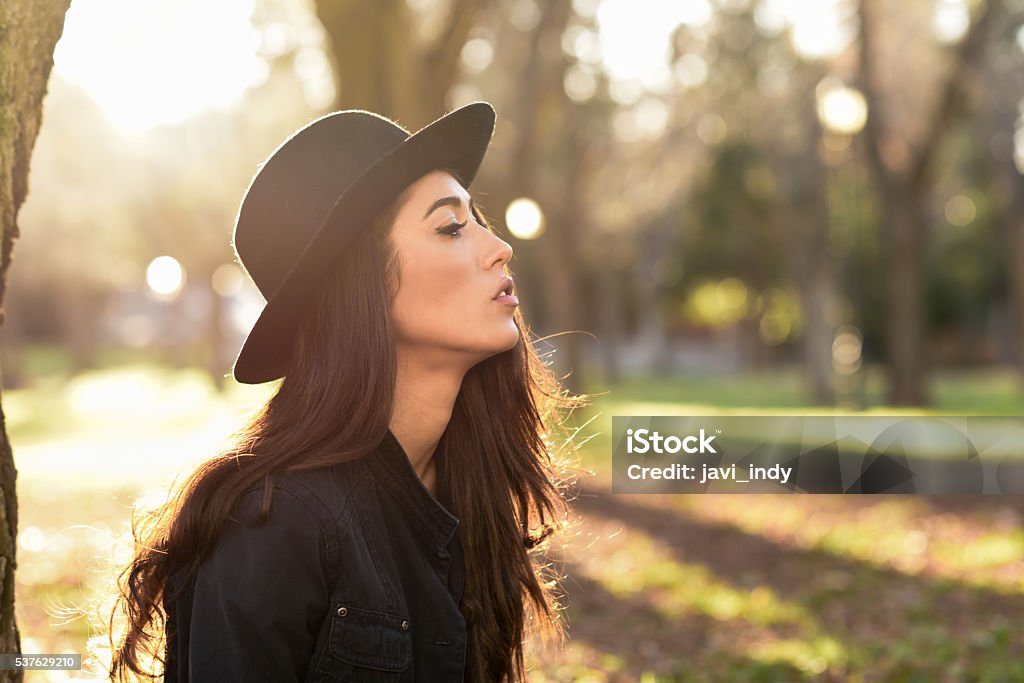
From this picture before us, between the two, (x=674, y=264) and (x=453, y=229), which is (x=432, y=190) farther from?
(x=674, y=264)

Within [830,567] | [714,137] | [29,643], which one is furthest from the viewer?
[714,137]

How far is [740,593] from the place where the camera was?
7.80m

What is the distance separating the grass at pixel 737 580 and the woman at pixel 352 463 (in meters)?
0.26

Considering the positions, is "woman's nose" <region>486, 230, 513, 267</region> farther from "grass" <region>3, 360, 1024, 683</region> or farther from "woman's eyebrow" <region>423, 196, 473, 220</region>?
"grass" <region>3, 360, 1024, 683</region>

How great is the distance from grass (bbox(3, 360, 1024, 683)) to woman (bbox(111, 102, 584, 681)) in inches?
10.2

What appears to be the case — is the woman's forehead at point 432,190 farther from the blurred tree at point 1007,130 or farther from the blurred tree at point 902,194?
the blurred tree at point 1007,130

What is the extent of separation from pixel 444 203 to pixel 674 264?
44.8m

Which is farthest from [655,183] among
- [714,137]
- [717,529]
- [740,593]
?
[740,593]

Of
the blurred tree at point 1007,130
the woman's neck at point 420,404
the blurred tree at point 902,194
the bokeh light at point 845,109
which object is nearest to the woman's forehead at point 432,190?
the woman's neck at point 420,404

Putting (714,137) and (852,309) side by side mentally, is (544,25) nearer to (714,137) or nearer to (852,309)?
(714,137)

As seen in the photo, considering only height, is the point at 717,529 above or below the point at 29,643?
above

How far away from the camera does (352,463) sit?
2.55m

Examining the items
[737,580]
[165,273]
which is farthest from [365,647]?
[165,273]

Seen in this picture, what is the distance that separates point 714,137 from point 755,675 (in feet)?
88.5
